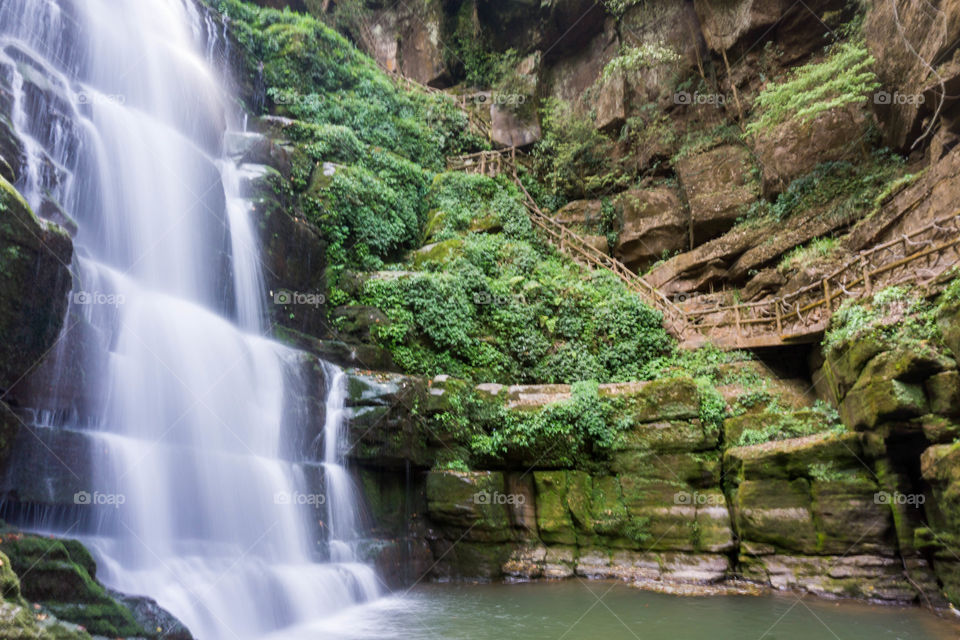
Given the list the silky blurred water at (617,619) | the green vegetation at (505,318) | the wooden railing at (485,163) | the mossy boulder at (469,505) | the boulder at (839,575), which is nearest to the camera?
the silky blurred water at (617,619)

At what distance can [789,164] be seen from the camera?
16.9m

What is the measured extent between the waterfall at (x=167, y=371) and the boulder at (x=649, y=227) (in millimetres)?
12827

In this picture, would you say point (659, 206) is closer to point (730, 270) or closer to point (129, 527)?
point (730, 270)

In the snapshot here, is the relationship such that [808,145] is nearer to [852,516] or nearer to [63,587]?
[852,516]

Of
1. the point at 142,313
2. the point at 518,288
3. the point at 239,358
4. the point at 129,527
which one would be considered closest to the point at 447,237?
Answer: the point at 518,288

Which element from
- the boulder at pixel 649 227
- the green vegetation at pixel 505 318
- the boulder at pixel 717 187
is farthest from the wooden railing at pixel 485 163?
the boulder at pixel 717 187

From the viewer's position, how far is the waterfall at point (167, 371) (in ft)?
21.3

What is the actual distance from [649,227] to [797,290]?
6577mm

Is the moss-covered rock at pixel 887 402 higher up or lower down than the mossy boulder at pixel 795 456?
higher up

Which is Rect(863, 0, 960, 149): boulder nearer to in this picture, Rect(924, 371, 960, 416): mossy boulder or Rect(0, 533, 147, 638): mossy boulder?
Rect(924, 371, 960, 416): mossy boulder

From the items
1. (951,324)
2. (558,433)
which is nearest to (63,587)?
(558,433)

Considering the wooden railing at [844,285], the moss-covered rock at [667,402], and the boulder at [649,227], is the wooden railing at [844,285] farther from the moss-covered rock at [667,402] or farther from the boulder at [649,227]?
the boulder at [649,227]

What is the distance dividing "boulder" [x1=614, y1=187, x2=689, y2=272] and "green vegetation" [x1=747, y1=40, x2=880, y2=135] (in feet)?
12.7

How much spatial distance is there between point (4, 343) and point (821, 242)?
1741 centimetres
